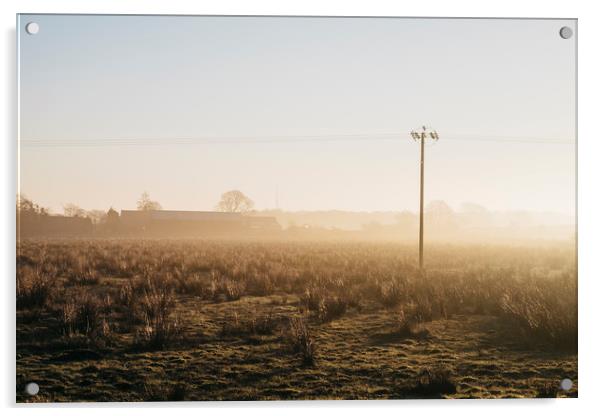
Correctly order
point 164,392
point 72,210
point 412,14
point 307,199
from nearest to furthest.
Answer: point 164,392 < point 72,210 < point 307,199 < point 412,14

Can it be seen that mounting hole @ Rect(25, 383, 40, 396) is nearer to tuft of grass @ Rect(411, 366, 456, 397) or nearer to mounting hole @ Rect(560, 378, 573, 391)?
tuft of grass @ Rect(411, 366, 456, 397)

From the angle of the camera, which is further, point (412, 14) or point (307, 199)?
point (412, 14)

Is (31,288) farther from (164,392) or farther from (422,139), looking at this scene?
(422,139)

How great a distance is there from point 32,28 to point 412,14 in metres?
3.21

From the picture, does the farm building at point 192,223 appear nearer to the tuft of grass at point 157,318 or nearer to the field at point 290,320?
the field at point 290,320

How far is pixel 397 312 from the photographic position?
4.59 m

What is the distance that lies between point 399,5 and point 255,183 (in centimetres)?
198

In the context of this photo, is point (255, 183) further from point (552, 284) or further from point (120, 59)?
point (552, 284)

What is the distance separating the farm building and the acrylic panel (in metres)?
0.02

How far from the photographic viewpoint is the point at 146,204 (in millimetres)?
4426

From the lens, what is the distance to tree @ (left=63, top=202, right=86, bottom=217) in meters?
4.36

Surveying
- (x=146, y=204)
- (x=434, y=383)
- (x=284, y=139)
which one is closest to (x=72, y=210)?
(x=146, y=204)

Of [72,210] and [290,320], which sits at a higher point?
[72,210]
